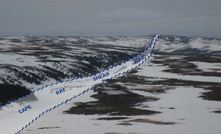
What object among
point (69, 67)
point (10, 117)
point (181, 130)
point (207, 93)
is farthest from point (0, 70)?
point (181, 130)

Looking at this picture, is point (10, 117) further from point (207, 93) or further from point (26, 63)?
point (26, 63)

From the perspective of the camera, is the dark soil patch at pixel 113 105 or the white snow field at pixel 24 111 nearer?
the white snow field at pixel 24 111

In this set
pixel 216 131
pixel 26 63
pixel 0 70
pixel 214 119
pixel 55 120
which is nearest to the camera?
pixel 216 131

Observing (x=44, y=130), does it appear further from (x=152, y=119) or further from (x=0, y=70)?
(x=0, y=70)

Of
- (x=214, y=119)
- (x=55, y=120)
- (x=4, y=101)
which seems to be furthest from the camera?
(x=4, y=101)

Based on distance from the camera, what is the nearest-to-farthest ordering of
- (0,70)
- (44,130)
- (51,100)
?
1. (44,130)
2. (51,100)
3. (0,70)

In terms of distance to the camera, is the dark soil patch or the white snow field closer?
the white snow field

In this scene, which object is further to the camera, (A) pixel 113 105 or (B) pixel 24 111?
(A) pixel 113 105

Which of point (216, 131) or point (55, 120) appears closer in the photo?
point (216, 131)

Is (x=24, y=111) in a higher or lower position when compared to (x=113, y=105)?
lower

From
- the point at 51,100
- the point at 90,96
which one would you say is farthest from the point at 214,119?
the point at 51,100
